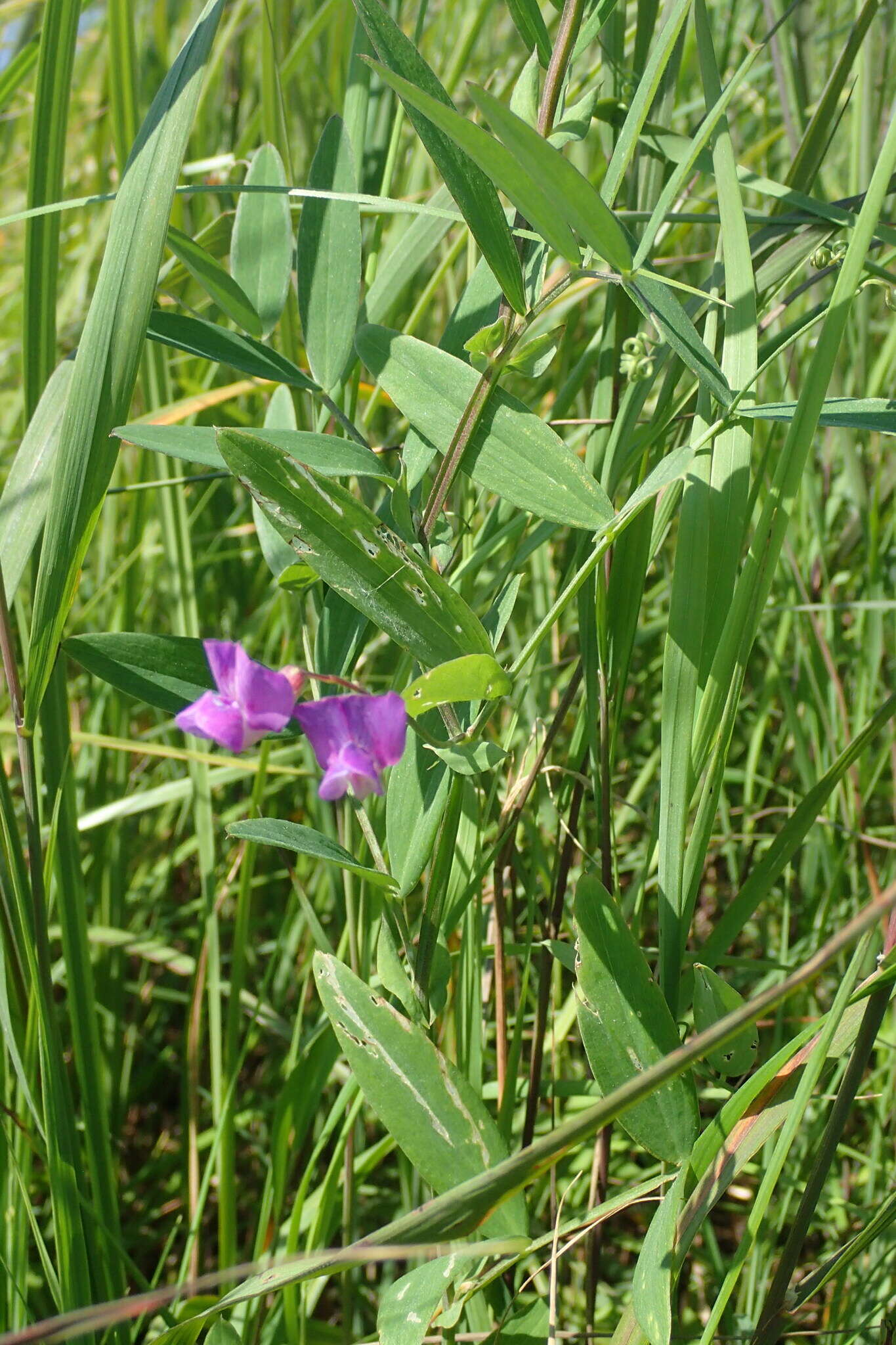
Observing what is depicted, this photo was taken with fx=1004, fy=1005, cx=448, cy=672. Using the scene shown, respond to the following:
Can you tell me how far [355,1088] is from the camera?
705 millimetres

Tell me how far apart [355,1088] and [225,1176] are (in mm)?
156

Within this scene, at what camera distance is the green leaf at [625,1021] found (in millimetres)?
521

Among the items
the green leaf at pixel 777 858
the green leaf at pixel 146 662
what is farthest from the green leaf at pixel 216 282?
the green leaf at pixel 777 858

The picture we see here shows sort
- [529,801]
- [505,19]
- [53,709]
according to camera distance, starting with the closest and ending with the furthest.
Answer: [53,709]
[529,801]
[505,19]

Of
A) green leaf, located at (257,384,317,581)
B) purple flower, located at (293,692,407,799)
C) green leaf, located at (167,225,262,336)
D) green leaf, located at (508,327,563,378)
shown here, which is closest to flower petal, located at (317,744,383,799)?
purple flower, located at (293,692,407,799)

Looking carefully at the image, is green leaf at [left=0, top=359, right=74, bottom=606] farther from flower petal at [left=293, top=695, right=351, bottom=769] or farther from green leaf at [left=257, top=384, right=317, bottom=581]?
flower petal at [left=293, top=695, right=351, bottom=769]

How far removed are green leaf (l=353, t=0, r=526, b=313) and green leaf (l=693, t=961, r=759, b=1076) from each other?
0.37 metres

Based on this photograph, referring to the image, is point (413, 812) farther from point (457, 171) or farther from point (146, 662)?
point (457, 171)

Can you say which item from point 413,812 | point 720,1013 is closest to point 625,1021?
point 720,1013

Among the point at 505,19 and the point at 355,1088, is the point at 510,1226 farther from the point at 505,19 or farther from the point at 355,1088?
the point at 505,19

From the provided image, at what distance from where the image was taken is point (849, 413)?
20.6 inches

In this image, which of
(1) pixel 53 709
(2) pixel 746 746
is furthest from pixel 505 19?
(1) pixel 53 709

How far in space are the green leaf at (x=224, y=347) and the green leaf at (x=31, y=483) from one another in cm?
10

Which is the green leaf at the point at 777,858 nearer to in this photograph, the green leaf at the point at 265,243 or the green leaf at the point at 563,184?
the green leaf at the point at 563,184
